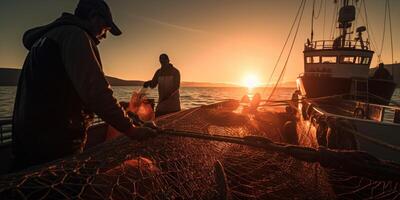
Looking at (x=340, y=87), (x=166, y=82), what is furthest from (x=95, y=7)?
(x=340, y=87)

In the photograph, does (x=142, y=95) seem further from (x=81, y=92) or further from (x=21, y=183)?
(x=21, y=183)

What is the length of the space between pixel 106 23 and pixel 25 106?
1147 millimetres

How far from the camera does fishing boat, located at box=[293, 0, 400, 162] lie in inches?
286

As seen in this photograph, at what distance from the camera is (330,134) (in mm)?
5461

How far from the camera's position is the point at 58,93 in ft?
7.62

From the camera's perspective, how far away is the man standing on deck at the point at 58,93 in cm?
224

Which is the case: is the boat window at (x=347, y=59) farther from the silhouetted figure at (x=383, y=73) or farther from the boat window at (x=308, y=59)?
the boat window at (x=308, y=59)

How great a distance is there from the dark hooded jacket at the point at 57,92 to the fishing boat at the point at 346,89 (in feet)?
18.4

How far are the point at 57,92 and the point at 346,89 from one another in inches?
710

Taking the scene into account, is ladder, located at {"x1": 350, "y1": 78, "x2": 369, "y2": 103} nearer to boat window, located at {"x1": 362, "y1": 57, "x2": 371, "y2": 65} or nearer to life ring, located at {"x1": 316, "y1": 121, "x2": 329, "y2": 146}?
boat window, located at {"x1": 362, "y1": 57, "x2": 371, "y2": 65}

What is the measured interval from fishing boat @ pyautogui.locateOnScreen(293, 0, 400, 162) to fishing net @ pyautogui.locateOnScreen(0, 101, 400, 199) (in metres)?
2.77

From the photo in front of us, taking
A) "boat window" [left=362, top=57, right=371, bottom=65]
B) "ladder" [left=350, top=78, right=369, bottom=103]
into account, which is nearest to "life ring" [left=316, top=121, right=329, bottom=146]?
"ladder" [left=350, top=78, right=369, bottom=103]

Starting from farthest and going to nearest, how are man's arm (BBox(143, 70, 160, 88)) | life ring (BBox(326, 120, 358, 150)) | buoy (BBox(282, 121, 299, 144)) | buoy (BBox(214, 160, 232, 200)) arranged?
buoy (BBox(282, 121, 299, 144)), man's arm (BBox(143, 70, 160, 88)), life ring (BBox(326, 120, 358, 150)), buoy (BBox(214, 160, 232, 200))

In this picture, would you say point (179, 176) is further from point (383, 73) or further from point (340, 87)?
point (383, 73)
